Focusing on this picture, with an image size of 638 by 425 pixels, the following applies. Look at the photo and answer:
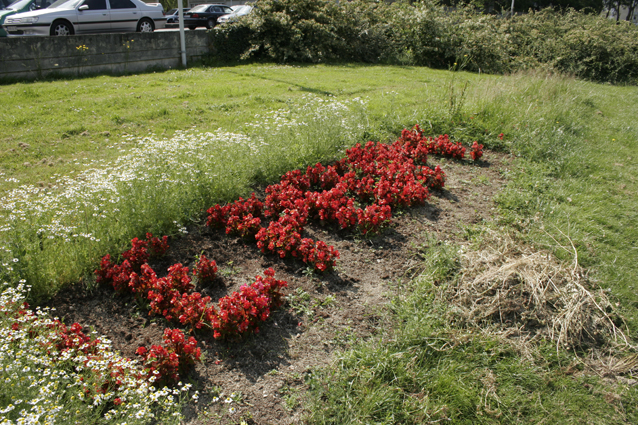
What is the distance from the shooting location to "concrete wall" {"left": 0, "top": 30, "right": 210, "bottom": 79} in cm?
1034

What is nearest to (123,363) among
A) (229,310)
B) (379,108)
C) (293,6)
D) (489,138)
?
(229,310)

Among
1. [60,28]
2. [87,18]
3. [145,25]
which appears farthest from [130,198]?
[145,25]

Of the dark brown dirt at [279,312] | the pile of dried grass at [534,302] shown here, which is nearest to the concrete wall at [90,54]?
the dark brown dirt at [279,312]

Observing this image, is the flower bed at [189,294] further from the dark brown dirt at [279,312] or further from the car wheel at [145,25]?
the car wheel at [145,25]

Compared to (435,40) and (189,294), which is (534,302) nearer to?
(189,294)

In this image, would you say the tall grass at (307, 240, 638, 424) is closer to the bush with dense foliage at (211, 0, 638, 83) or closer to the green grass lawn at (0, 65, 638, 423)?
the green grass lawn at (0, 65, 638, 423)

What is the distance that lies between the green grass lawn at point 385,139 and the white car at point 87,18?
15.4ft

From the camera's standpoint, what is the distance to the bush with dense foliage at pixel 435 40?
16.1 metres

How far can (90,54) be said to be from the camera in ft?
38.7

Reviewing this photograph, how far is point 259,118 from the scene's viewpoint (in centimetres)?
787

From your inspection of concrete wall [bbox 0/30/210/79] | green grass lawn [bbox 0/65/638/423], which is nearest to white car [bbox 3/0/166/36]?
concrete wall [bbox 0/30/210/79]

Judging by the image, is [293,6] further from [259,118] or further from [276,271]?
[276,271]

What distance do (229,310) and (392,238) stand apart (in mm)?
2142

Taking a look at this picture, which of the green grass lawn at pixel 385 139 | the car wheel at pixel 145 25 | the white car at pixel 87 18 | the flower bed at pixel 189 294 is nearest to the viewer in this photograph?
the flower bed at pixel 189 294
